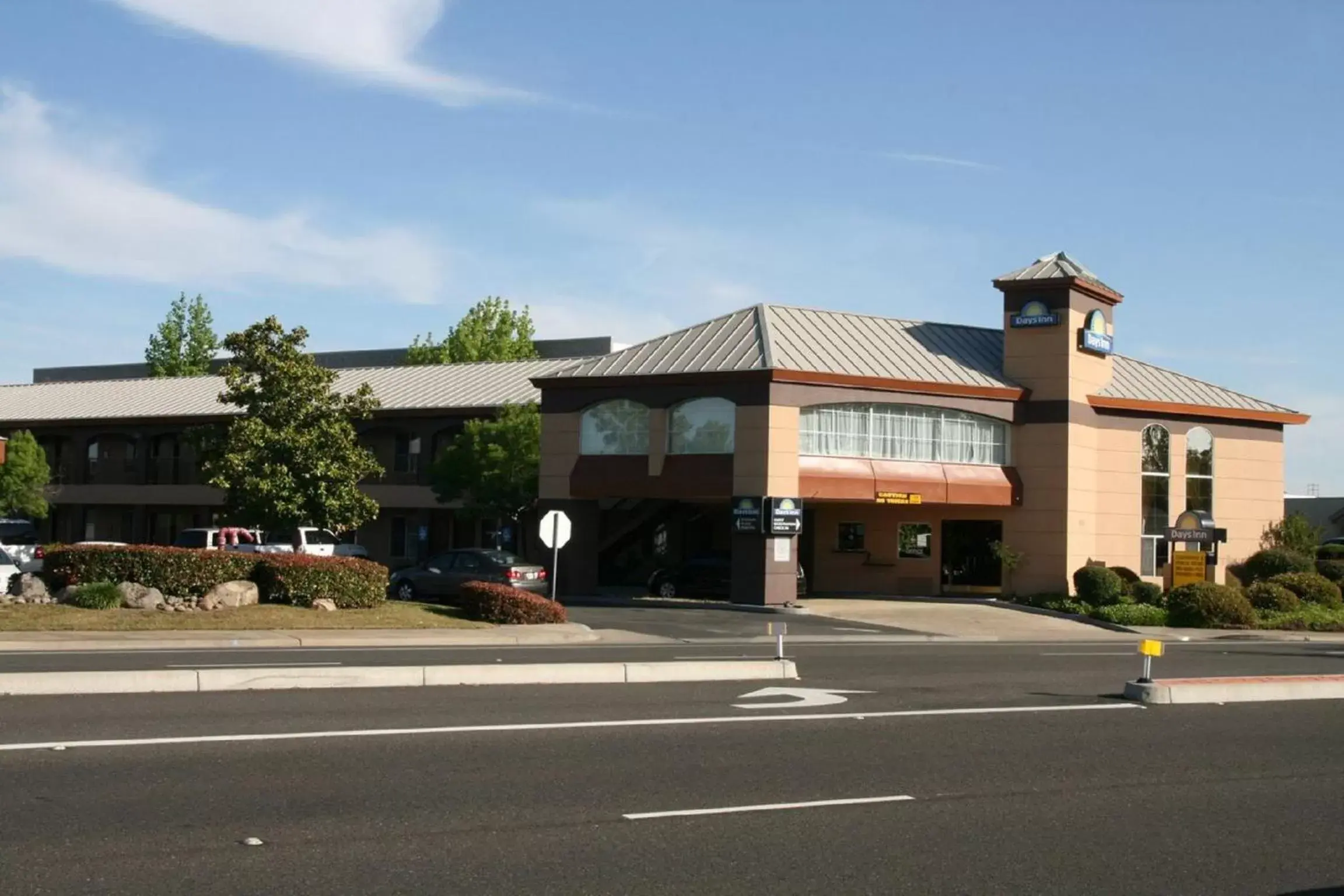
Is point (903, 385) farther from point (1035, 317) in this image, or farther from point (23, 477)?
point (23, 477)

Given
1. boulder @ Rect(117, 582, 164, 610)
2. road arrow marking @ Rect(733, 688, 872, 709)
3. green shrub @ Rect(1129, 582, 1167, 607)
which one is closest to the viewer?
road arrow marking @ Rect(733, 688, 872, 709)

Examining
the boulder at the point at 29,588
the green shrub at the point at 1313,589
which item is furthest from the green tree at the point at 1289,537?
the boulder at the point at 29,588

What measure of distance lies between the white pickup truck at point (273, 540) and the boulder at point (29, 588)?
1243 cm

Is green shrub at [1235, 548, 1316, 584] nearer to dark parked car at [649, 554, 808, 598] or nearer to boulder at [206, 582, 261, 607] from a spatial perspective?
dark parked car at [649, 554, 808, 598]

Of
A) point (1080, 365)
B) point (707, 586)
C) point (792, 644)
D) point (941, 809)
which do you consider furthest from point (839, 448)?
point (941, 809)

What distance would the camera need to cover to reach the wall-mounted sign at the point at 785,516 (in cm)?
3822

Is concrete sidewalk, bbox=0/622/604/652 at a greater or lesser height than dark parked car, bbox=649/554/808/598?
lesser

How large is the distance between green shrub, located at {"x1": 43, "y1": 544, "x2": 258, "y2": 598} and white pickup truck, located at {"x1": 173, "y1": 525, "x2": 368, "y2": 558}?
A: 12.4m

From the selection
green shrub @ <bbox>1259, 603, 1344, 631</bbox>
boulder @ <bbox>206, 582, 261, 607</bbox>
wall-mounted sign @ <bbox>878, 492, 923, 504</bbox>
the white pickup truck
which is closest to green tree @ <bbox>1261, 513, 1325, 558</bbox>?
green shrub @ <bbox>1259, 603, 1344, 631</bbox>

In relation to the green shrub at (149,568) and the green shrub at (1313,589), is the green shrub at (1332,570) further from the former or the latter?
the green shrub at (149,568)

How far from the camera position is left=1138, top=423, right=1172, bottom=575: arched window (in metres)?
44.4

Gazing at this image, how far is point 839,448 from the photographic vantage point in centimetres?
4012

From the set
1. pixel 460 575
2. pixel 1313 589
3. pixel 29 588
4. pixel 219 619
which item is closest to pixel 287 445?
pixel 460 575

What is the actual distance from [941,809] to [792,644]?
17.8 meters
